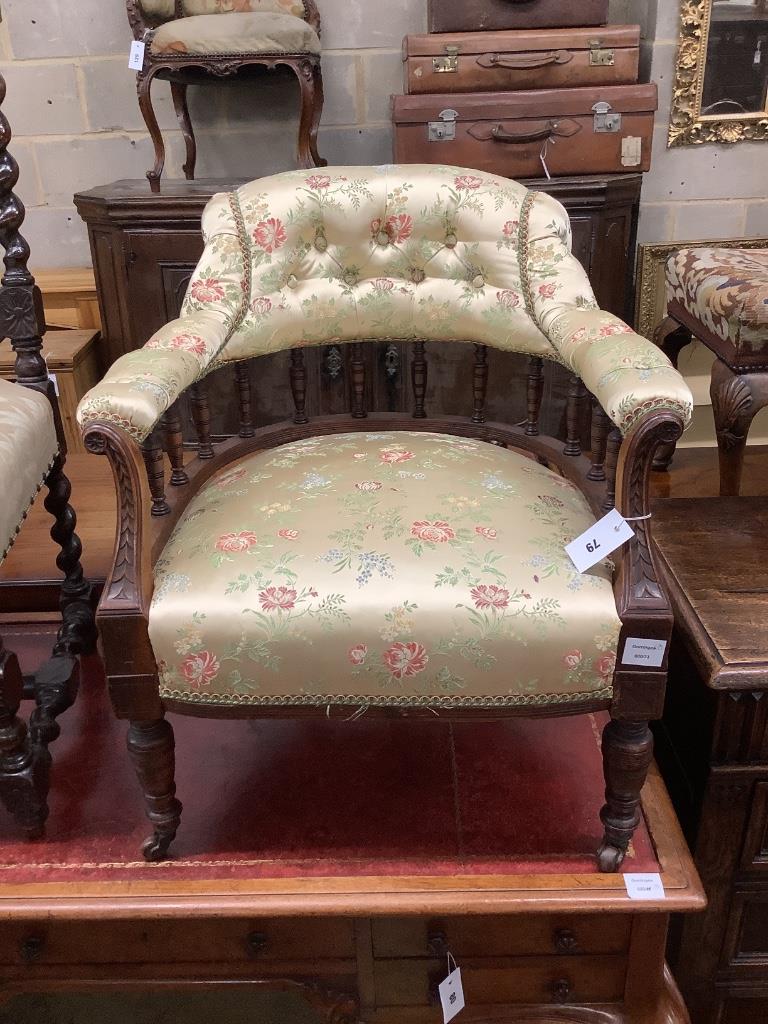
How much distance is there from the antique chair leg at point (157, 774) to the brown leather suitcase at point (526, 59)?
66.6 inches

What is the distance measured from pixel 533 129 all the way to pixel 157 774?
66.8 inches

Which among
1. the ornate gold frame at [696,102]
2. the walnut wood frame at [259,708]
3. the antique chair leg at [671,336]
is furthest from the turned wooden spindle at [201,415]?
the ornate gold frame at [696,102]

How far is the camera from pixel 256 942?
1112 millimetres

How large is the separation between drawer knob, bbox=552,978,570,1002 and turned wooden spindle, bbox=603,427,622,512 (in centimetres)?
62

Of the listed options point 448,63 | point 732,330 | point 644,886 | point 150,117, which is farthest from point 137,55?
point 644,886

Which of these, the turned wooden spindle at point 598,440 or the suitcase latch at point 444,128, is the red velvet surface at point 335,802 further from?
the suitcase latch at point 444,128

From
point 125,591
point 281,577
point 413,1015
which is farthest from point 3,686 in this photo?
point 413,1015

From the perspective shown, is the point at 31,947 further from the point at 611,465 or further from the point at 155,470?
the point at 611,465

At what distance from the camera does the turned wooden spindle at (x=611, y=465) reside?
3.24 feet

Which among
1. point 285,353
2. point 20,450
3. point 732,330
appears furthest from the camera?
point 285,353

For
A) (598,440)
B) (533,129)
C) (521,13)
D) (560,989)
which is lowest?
(560,989)

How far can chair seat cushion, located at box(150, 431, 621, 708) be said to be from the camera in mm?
948

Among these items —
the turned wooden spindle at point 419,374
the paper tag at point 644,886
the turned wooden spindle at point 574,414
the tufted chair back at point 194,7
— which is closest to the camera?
the paper tag at point 644,886

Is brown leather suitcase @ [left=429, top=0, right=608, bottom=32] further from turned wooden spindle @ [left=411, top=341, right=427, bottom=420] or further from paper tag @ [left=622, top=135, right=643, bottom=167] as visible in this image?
turned wooden spindle @ [left=411, top=341, right=427, bottom=420]
